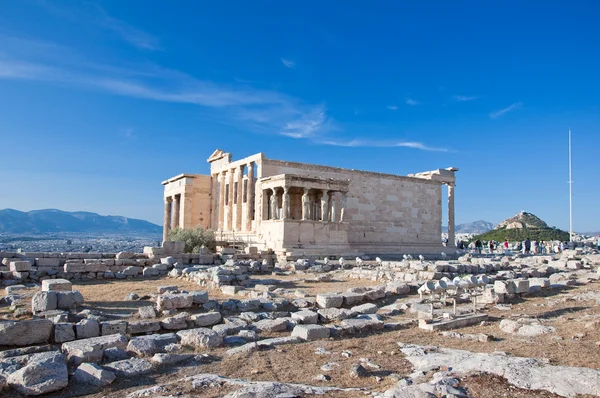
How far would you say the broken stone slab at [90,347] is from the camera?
19.2 feet

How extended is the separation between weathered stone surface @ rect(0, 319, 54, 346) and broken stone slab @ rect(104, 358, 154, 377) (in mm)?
1612

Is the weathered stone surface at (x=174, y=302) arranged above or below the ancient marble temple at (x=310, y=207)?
below

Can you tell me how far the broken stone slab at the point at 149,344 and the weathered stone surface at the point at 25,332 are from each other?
1309 millimetres

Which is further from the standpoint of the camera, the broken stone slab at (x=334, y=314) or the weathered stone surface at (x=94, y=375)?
the broken stone slab at (x=334, y=314)

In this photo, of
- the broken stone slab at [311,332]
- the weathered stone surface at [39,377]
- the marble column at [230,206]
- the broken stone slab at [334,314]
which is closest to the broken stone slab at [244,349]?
the broken stone slab at [311,332]

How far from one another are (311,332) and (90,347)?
3026mm

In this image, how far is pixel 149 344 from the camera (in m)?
6.39

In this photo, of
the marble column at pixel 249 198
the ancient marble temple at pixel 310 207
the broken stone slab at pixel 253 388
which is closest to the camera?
the broken stone slab at pixel 253 388

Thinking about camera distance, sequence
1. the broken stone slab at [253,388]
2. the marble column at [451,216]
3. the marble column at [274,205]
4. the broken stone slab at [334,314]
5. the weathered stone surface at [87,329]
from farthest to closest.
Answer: the marble column at [451,216], the marble column at [274,205], the broken stone slab at [334,314], the weathered stone surface at [87,329], the broken stone slab at [253,388]

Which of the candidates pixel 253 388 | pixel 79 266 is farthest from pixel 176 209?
pixel 253 388

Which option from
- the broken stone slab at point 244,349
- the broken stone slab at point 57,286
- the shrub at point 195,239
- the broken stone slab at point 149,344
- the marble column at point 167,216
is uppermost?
the marble column at point 167,216

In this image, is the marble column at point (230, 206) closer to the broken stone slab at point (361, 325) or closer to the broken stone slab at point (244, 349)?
the broken stone slab at point (361, 325)

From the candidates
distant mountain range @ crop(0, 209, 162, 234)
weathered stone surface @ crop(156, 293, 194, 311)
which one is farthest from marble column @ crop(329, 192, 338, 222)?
distant mountain range @ crop(0, 209, 162, 234)

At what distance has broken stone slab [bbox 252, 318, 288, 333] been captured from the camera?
25.3 ft
